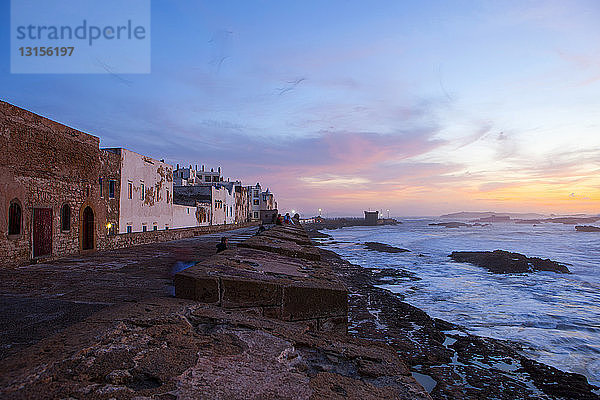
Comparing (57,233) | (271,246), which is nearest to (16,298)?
(271,246)

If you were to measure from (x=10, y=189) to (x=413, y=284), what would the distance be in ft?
52.0

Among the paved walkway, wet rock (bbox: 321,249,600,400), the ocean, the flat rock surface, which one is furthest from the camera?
the ocean

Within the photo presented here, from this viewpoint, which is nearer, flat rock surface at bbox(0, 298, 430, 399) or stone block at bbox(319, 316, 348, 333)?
flat rock surface at bbox(0, 298, 430, 399)

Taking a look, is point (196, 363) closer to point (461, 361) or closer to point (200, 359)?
point (200, 359)

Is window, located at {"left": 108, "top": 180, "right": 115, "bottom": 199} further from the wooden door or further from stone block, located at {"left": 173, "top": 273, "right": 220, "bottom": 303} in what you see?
stone block, located at {"left": 173, "top": 273, "right": 220, "bottom": 303}

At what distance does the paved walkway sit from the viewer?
9.76 feet

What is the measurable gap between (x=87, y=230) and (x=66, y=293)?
8029 mm

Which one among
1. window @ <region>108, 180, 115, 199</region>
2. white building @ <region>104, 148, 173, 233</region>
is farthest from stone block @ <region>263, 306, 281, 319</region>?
white building @ <region>104, 148, 173, 233</region>

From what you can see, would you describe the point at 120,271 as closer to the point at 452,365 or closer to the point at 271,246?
the point at 271,246

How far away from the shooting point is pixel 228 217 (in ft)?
148

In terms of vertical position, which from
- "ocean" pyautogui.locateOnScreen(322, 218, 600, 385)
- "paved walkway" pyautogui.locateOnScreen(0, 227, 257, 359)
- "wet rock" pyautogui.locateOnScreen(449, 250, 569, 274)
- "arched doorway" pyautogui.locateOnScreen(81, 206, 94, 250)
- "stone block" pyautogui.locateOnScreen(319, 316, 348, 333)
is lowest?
"wet rock" pyautogui.locateOnScreen(449, 250, 569, 274)

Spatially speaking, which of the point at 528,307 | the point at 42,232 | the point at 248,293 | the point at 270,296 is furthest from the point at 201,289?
the point at 528,307

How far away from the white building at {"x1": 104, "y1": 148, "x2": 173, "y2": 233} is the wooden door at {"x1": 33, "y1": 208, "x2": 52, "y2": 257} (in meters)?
9.06

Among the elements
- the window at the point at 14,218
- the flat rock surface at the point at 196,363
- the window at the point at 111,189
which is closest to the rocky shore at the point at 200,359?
the flat rock surface at the point at 196,363
